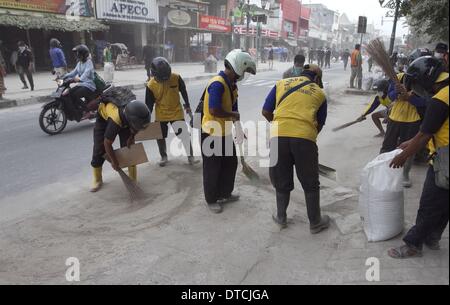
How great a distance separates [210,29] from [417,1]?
2659 cm

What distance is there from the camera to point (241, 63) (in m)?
3.62

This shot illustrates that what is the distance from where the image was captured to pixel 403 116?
423 centimetres

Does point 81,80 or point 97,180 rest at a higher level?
point 81,80

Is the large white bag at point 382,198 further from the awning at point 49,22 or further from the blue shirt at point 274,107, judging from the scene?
the awning at point 49,22

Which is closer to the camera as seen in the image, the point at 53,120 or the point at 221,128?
the point at 221,128

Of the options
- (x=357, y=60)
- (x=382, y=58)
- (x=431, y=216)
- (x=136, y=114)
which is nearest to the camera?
(x=431, y=216)

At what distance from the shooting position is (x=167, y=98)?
16.9ft

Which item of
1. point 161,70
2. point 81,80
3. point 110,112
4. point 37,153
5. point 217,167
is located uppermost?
point 161,70

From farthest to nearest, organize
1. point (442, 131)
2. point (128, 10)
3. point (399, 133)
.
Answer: point (128, 10) → point (399, 133) → point (442, 131)

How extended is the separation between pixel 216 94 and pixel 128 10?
1998 centimetres

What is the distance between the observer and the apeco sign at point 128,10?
1970 centimetres

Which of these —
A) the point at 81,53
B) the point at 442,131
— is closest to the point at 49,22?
the point at 81,53

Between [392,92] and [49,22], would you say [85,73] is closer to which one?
[392,92]

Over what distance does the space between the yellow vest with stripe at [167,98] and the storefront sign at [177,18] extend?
2032cm
